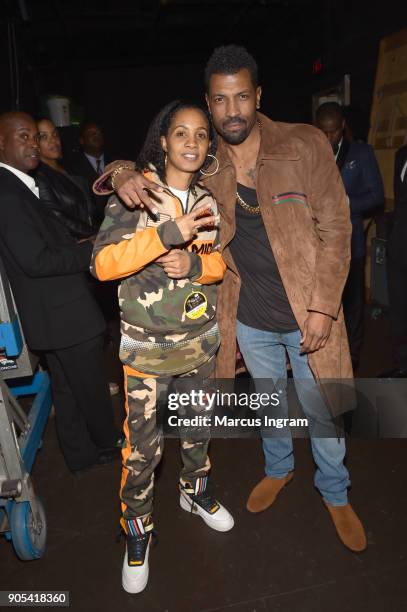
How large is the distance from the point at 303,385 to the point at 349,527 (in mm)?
682

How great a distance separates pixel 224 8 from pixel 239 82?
28.3 ft

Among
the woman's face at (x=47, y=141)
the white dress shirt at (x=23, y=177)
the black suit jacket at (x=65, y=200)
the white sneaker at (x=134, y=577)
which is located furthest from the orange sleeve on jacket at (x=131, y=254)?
the woman's face at (x=47, y=141)

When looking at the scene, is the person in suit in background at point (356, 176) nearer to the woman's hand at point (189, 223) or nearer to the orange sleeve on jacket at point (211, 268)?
the orange sleeve on jacket at point (211, 268)

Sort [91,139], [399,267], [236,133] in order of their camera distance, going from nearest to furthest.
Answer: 1. [236,133]
2. [399,267]
3. [91,139]

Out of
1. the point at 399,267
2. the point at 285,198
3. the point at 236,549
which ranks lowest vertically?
the point at 236,549

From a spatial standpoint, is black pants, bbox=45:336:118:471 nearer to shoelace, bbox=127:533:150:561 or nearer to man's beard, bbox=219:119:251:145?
shoelace, bbox=127:533:150:561

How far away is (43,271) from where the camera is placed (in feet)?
6.88

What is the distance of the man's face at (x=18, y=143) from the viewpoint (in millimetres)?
2189

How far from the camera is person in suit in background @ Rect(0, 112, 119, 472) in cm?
206

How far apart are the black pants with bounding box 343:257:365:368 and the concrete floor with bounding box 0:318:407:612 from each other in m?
1.08

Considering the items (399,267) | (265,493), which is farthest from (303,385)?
(399,267)

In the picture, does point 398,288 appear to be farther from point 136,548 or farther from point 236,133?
point 136,548

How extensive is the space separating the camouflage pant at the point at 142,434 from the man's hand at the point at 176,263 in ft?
1.49

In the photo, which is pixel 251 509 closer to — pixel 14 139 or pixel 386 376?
pixel 386 376
